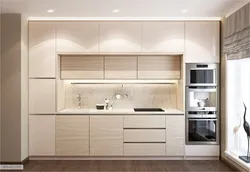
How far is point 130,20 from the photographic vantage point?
5.59 meters

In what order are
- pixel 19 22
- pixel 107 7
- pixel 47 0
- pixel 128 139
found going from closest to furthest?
pixel 47 0, pixel 107 7, pixel 19 22, pixel 128 139

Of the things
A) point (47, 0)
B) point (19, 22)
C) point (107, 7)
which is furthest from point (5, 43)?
point (107, 7)

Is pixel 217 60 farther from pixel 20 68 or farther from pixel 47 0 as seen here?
pixel 20 68

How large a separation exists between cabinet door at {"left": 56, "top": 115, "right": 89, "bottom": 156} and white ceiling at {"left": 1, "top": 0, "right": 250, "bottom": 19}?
1845 millimetres

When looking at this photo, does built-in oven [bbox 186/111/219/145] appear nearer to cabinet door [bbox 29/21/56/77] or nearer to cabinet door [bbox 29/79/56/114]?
cabinet door [bbox 29/79/56/114]

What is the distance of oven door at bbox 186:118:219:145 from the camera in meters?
5.57

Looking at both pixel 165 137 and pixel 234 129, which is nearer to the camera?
pixel 234 129

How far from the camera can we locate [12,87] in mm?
5215

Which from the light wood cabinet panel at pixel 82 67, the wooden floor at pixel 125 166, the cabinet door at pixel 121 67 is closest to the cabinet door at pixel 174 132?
the wooden floor at pixel 125 166

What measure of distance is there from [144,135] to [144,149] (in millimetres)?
253

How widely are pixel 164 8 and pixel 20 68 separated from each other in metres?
2.60

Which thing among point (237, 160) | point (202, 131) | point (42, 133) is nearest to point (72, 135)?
point (42, 133)

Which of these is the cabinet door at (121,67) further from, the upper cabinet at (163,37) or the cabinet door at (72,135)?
the cabinet door at (72,135)

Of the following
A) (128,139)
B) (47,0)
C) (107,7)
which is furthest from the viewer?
(128,139)
